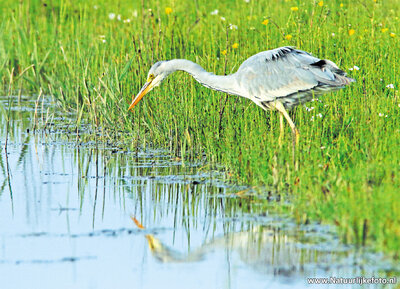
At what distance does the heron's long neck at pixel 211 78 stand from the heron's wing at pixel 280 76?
0.28 feet

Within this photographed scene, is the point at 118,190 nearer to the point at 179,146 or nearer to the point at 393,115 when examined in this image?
the point at 179,146

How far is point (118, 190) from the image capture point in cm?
591

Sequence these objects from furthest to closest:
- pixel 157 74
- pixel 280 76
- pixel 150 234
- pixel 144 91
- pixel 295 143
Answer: pixel 144 91
pixel 157 74
pixel 280 76
pixel 295 143
pixel 150 234

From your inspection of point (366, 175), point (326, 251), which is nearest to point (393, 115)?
point (366, 175)

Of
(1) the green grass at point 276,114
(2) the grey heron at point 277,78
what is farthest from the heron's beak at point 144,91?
(2) the grey heron at point 277,78

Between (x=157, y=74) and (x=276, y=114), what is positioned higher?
(x=157, y=74)

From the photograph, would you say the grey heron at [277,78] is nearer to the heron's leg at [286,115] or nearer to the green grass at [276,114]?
the heron's leg at [286,115]

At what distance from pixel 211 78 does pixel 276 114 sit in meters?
0.96

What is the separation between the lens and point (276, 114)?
23.8 feet

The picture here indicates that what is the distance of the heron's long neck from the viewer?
665 cm

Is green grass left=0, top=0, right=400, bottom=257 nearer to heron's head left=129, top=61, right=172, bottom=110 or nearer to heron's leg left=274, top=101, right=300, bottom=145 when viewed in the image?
heron's leg left=274, top=101, right=300, bottom=145

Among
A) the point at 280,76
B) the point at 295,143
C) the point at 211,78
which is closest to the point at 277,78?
the point at 280,76

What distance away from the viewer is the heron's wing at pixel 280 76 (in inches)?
254

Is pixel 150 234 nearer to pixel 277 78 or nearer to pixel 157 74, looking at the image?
pixel 277 78
